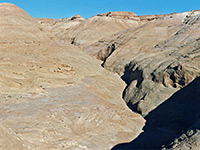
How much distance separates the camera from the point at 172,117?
2042 cm

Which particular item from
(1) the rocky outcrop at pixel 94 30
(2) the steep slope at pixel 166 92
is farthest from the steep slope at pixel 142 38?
(1) the rocky outcrop at pixel 94 30

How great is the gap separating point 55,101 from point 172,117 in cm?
877

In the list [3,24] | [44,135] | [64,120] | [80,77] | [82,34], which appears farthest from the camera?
[82,34]

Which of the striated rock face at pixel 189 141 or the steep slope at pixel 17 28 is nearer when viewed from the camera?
the striated rock face at pixel 189 141

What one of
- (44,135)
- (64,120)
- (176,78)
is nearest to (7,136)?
(44,135)

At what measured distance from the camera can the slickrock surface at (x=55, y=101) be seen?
15047mm

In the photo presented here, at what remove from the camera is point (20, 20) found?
131ft

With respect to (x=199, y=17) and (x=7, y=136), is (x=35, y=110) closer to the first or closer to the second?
(x=7, y=136)

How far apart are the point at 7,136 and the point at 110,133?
A: 810 cm

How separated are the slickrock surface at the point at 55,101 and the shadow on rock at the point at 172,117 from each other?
2.69ft

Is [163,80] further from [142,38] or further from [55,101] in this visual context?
[142,38]

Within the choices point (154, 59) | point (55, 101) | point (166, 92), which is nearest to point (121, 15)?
point (154, 59)

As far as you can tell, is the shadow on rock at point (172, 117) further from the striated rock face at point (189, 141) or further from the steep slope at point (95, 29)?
the steep slope at point (95, 29)

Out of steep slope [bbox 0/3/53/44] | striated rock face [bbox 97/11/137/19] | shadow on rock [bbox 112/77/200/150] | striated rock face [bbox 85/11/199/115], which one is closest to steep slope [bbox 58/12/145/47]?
striated rock face [bbox 97/11/137/19]
